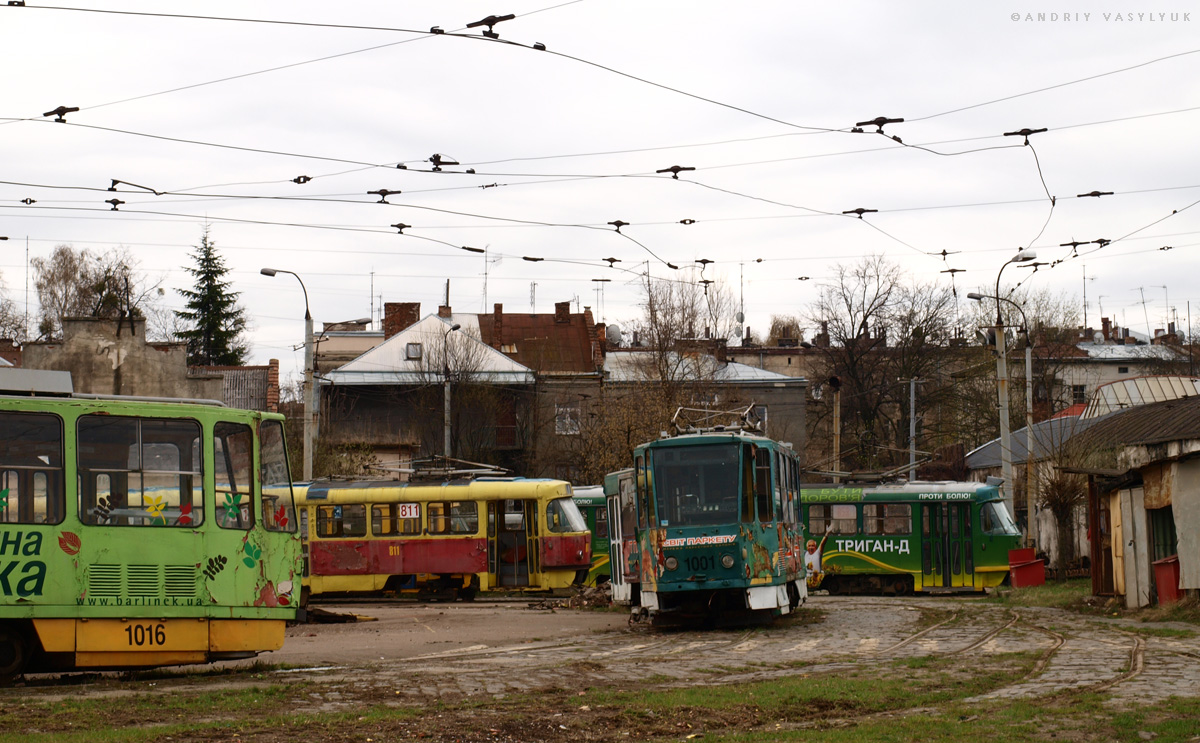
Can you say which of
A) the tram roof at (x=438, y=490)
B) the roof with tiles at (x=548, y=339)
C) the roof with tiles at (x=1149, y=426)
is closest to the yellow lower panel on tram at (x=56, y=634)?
the tram roof at (x=438, y=490)

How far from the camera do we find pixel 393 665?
45.7 feet

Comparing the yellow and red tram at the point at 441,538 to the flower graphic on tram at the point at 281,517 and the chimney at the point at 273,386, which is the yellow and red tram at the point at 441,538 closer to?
the flower graphic on tram at the point at 281,517

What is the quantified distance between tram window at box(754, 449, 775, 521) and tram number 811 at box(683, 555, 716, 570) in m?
0.93

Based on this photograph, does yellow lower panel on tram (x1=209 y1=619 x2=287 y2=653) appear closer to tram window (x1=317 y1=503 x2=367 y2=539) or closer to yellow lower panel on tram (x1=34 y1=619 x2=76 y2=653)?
yellow lower panel on tram (x1=34 y1=619 x2=76 y2=653)

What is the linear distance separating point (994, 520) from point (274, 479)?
793 inches

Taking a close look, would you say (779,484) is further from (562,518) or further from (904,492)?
(562,518)

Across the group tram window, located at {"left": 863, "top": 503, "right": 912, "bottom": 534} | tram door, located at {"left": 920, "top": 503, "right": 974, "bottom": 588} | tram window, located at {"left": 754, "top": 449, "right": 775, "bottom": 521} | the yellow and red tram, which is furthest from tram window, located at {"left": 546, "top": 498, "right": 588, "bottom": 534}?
tram window, located at {"left": 754, "top": 449, "right": 775, "bottom": 521}

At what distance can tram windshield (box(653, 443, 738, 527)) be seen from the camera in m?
18.5

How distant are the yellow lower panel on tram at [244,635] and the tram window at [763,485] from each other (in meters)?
7.58

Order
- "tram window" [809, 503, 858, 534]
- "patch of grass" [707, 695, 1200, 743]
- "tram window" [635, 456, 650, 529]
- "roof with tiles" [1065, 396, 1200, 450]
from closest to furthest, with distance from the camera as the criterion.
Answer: "patch of grass" [707, 695, 1200, 743] < "tram window" [635, 456, 650, 529] < "roof with tiles" [1065, 396, 1200, 450] < "tram window" [809, 503, 858, 534]

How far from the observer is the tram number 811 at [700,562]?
18.2 meters

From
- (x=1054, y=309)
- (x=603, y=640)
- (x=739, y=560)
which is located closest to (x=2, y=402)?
(x=603, y=640)

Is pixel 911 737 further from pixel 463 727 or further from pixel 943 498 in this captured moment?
pixel 943 498

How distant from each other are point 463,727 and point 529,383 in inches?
1802
